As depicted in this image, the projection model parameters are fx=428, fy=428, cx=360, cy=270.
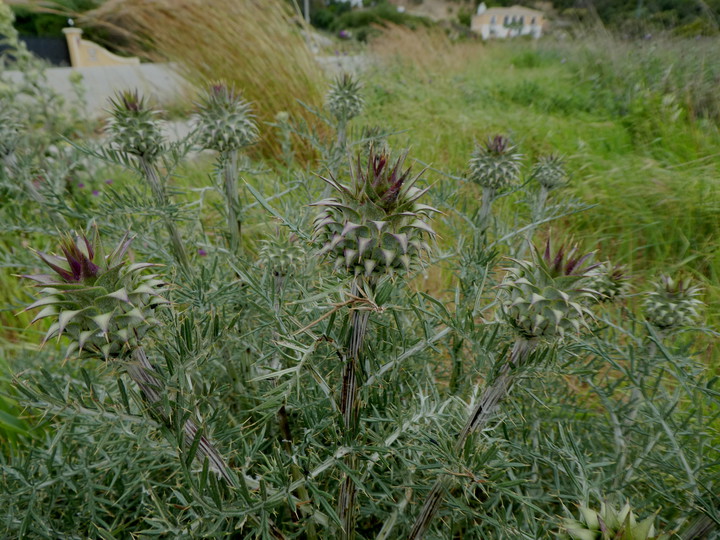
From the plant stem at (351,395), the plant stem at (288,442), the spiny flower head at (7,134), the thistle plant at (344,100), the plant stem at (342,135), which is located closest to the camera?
the plant stem at (351,395)

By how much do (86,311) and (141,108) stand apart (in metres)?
1.44

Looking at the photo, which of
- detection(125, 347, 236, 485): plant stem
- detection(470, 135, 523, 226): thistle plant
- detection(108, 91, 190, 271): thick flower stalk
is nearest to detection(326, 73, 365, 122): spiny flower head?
detection(470, 135, 523, 226): thistle plant

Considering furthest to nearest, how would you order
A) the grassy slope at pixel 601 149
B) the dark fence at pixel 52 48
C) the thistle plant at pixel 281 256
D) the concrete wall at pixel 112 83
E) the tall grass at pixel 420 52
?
the dark fence at pixel 52 48, the tall grass at pixel 420 52, the concrete wall at pixel 112 83, the grassy slope at pixel 601 149, the thistle plant at pixel 281 256

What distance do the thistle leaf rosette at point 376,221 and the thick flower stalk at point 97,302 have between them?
435 millimetres

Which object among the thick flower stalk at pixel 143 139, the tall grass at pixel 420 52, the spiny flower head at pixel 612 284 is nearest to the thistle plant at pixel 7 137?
the thick flower stalk at pixel 143 139

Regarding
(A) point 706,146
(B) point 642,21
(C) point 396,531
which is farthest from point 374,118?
(B) point 642,21

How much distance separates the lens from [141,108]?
200 centimetres

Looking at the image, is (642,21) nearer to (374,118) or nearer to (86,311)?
(374,118)

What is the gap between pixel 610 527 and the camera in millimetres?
850

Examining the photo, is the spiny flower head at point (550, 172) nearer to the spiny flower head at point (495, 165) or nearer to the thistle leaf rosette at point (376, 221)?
the spiny flower head at point (495, 165)

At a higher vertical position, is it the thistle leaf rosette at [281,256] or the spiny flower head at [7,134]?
the spiny flower head at [7,134]

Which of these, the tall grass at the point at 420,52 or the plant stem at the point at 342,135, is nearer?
the plant stem at the point at 342,135

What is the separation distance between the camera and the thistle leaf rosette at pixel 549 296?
970 mm

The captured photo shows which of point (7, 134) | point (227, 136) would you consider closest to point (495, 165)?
point (227, 136)
